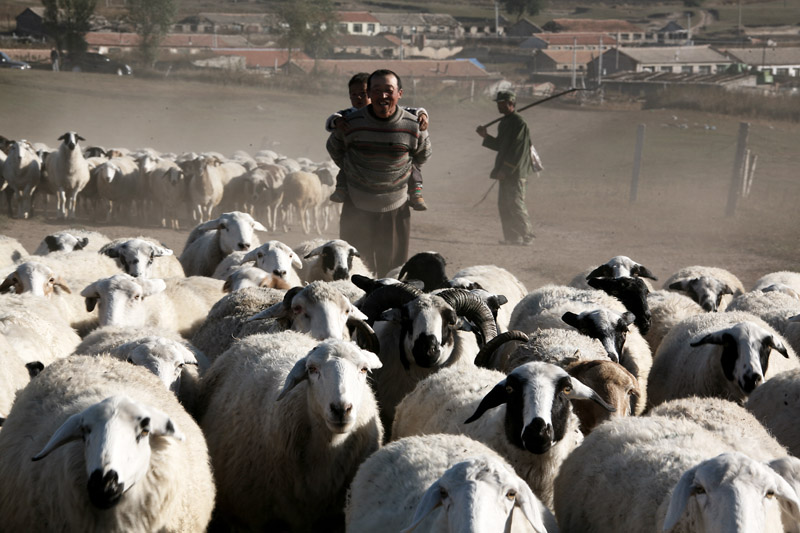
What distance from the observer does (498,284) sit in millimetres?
8930

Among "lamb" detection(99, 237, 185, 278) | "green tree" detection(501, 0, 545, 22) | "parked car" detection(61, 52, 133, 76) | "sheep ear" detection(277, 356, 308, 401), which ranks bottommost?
"parked car" detection(61, 52, 133, 76)

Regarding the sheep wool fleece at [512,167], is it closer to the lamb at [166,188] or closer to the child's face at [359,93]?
the child's face at [359,93]

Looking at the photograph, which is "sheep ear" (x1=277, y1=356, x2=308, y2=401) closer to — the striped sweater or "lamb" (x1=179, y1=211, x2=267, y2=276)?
the striped sweater

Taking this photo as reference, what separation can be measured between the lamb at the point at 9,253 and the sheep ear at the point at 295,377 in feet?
17.9

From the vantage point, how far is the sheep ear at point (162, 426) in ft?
12.8

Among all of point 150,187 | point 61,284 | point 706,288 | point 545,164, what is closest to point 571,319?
point 706,288

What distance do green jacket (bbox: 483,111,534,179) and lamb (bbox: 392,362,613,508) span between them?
31.7 ft

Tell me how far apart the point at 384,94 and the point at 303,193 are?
10.7 meters

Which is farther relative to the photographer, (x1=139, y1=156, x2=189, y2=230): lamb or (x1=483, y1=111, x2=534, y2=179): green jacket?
(x1=139, y1=156, x2=189, y2=230): lamb

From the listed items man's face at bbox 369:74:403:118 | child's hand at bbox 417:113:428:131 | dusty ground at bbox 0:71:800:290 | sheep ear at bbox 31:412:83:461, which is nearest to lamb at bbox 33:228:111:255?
dusty ground at bbox 0:71:800:290

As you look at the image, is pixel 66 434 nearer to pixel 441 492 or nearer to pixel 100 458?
pixel 100 458

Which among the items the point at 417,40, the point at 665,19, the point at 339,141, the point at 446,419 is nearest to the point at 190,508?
the point at 446,419

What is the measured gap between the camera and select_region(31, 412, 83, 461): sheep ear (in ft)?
12.3

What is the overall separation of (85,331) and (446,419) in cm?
379
